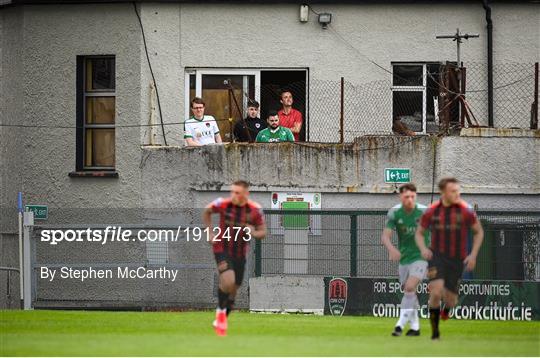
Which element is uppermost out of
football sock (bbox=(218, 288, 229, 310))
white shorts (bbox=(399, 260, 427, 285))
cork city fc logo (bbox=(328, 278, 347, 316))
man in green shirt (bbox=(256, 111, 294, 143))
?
man in green shirt (bbox=(256, 111, 294, 143))

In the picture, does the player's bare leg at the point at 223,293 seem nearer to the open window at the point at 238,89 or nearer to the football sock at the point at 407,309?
the football sock at the point at 407,309

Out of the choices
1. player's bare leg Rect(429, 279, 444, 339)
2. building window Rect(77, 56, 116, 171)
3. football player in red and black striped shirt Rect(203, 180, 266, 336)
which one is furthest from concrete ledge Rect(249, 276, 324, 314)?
player's bare leg Rect(429, 279, 444, 339)

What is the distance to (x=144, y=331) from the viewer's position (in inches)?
780

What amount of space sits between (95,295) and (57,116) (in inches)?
171

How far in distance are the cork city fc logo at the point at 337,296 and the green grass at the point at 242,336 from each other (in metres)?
1.15

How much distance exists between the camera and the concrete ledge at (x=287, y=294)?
25531 millimetres

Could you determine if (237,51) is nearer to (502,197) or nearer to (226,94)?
(226,94)

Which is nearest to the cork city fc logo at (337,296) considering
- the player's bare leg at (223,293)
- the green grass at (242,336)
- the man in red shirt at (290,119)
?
the green grass at (242,336)

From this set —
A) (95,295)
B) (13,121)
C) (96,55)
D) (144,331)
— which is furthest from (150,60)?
(144,331)

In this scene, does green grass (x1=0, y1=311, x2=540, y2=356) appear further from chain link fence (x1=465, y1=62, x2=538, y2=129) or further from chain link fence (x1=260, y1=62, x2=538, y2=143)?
chain link fence (x1=465, y1=62, x2=538, y2=129)

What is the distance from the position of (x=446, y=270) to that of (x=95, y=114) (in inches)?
507

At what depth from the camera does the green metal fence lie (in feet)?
82.1

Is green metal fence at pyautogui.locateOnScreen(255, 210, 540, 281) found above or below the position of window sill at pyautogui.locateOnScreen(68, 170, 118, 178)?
below

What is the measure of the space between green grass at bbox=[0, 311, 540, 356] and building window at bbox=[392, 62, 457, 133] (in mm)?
6624
